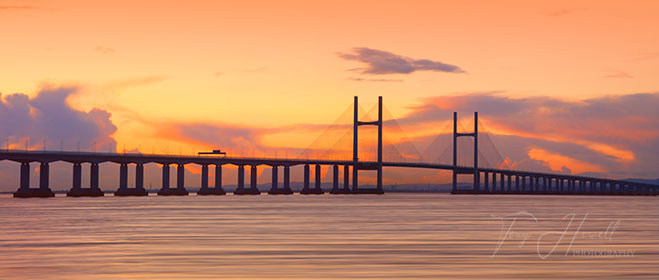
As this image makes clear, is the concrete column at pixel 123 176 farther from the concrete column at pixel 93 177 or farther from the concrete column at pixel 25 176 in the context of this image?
the concrete column at pixel 25 176

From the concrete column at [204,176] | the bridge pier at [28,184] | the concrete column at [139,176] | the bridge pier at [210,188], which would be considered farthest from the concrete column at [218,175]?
the bridge pier at [28,184]

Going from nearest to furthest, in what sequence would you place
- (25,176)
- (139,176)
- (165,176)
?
(25,176)
(139,176)
(165,176)

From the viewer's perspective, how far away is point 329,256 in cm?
2914

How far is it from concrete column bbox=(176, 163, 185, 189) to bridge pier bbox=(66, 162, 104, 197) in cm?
1717

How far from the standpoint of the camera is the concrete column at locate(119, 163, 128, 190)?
164250mm

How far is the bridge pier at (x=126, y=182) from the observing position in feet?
544

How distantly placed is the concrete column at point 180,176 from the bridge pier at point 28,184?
94.9 ft

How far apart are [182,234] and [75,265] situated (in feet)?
49.1

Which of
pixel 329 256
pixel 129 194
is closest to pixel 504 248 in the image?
pixel 329 256

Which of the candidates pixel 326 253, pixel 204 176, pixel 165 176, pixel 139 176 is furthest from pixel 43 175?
pixel 326 253

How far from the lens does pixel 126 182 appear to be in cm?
17225

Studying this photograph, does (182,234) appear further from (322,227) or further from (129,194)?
(129,194)

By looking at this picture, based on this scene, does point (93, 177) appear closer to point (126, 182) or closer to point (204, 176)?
point (126, 182)

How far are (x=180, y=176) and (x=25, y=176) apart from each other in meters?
36.5
